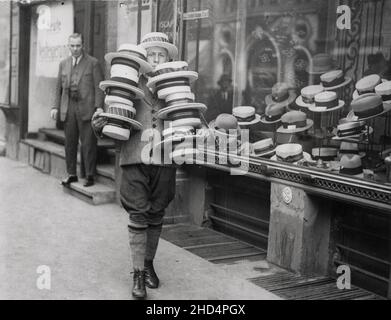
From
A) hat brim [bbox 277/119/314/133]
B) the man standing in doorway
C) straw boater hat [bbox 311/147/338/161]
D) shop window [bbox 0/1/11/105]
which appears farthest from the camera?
shop window [bbox 0/1/11/105]

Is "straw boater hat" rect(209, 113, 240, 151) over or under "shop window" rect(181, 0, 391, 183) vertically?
under

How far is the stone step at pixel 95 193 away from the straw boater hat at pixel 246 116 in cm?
229

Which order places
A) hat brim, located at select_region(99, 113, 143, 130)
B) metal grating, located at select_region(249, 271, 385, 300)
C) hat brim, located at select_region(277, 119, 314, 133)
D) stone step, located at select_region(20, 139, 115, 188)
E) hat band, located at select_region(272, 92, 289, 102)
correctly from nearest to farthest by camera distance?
hat brim, located at select_region(99, 113, 143, 130) < metal grating, located at select_region(249, 271, 385, 300) < hat brim, located at select_region(277, 119, 314, 133) < hat band, located at select_region(272, 92, 289, 102) < stone step, located at select_region(20, 139, 115, 188)

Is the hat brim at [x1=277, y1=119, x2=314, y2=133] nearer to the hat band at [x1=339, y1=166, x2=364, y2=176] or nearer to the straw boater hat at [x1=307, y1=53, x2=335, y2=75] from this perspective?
the straw boater hat at [x1=307, y1=53, x2=335, y2=75]

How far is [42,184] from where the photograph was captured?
30.6 ft

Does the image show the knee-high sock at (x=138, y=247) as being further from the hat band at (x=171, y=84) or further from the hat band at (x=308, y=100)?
the hat band at (x=308, y=100)

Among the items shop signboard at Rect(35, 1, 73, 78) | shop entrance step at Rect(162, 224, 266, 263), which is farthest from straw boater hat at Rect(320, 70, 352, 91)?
shop signboard at Rect(35, 1, 73, 78)

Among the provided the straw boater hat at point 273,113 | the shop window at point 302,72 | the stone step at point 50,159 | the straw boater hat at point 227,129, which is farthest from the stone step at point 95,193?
the straw boater hat at point 273,113

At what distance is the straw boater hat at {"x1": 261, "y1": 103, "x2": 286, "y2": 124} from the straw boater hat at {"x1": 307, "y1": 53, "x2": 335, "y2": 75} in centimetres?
51

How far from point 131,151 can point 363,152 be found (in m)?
2.00

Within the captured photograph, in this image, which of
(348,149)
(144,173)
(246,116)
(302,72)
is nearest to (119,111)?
(144,173)

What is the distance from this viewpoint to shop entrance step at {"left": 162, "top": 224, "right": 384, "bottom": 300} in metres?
4.96

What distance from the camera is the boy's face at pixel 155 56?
4.75m
